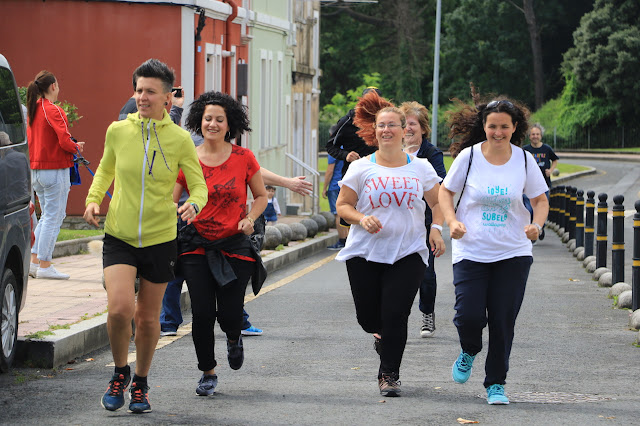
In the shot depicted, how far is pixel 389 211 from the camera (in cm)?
740

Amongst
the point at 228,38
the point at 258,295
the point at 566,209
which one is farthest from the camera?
the point at 228,38

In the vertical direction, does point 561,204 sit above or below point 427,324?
above

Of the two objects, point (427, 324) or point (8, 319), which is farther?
point (427, 324)

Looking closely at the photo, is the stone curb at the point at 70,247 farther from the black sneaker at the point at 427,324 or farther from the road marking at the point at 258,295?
the black sneaker at the point at 427,324

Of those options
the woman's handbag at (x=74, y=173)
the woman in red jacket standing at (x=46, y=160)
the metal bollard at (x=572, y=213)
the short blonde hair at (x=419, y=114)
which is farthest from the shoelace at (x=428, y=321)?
the metal bollard at (x=572, y=213)

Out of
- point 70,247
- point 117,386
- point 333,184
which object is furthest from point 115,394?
point 333,184

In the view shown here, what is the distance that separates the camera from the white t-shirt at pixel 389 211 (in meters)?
7.39

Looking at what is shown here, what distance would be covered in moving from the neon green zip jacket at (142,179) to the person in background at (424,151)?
285cm

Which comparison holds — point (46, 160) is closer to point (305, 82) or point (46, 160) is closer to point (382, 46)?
point (305, 82)

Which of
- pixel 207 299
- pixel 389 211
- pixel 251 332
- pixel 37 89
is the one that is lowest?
pixel 251 332

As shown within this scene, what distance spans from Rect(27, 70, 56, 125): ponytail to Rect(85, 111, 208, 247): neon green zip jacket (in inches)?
224

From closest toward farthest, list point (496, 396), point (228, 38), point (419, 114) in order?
point (496, 396), point (419, 114), point (228, 38)

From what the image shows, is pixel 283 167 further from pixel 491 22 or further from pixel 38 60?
pixel 491 22

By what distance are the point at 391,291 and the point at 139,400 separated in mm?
1641
